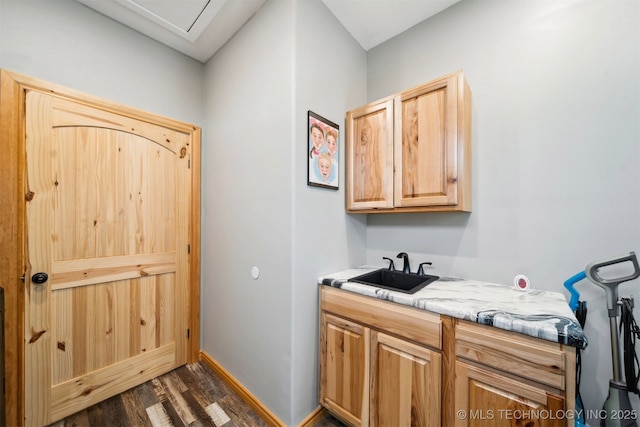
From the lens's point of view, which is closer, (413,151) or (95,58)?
(413,151)

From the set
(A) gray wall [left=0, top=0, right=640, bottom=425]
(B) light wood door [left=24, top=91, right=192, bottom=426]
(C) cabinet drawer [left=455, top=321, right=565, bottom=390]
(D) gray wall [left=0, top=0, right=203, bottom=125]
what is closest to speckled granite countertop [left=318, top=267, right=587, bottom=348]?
(C) cabinet drawer [left=455, top=321, right=565, bottom=390]

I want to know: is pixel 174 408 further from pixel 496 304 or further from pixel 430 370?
pixel 496 304

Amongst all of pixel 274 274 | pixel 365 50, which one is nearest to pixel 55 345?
pixel 274 274

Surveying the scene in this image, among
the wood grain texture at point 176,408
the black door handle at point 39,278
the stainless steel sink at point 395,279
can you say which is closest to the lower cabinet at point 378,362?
the stainless steel sink at point 395,279

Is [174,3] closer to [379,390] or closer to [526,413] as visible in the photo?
[379,390]

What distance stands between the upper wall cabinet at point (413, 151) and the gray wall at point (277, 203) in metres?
0.21

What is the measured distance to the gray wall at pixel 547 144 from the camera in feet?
3.92

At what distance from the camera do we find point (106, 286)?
1751 mm

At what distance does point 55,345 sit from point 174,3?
2.41 meters

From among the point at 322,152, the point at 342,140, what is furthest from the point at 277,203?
the point at 342,140

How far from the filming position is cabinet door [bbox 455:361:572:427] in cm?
89

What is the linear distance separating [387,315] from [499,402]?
0.54 m

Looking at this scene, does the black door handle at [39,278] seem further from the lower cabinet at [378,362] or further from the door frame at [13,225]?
the lower cabinet at [378,362]

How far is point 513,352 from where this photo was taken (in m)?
0.95
